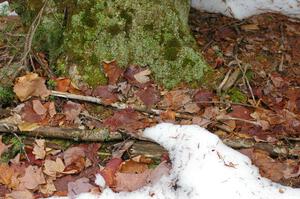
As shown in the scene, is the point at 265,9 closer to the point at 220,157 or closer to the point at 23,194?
the point at 220,157

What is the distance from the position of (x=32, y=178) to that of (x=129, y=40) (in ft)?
4.70

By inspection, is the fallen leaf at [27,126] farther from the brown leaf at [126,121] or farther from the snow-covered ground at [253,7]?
the snow-covered ground at [253,7]

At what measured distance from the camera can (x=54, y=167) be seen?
130 inches

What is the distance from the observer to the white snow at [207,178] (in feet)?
10.2

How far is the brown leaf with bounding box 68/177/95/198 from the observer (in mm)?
3192

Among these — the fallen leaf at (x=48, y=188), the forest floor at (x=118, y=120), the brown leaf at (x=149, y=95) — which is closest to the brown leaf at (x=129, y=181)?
the forest floor at (x=118, y=120)

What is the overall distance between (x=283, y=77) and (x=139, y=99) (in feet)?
5.23

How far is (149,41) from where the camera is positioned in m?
3.89

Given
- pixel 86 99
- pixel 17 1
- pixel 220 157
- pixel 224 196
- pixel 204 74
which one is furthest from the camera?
pixel 17 1

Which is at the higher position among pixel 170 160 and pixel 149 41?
pixel 149 41

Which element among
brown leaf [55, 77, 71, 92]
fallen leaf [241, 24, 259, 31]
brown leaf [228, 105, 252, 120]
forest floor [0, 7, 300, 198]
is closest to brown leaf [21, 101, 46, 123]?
forest floor [0, 7, 300, 198]

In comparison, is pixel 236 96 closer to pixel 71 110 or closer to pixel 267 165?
pixel 267 165

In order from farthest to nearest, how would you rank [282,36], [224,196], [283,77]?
[282,36] < [283,77] < [224,196]

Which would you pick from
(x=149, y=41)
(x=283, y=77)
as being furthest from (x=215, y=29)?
(x=149, y=41)
